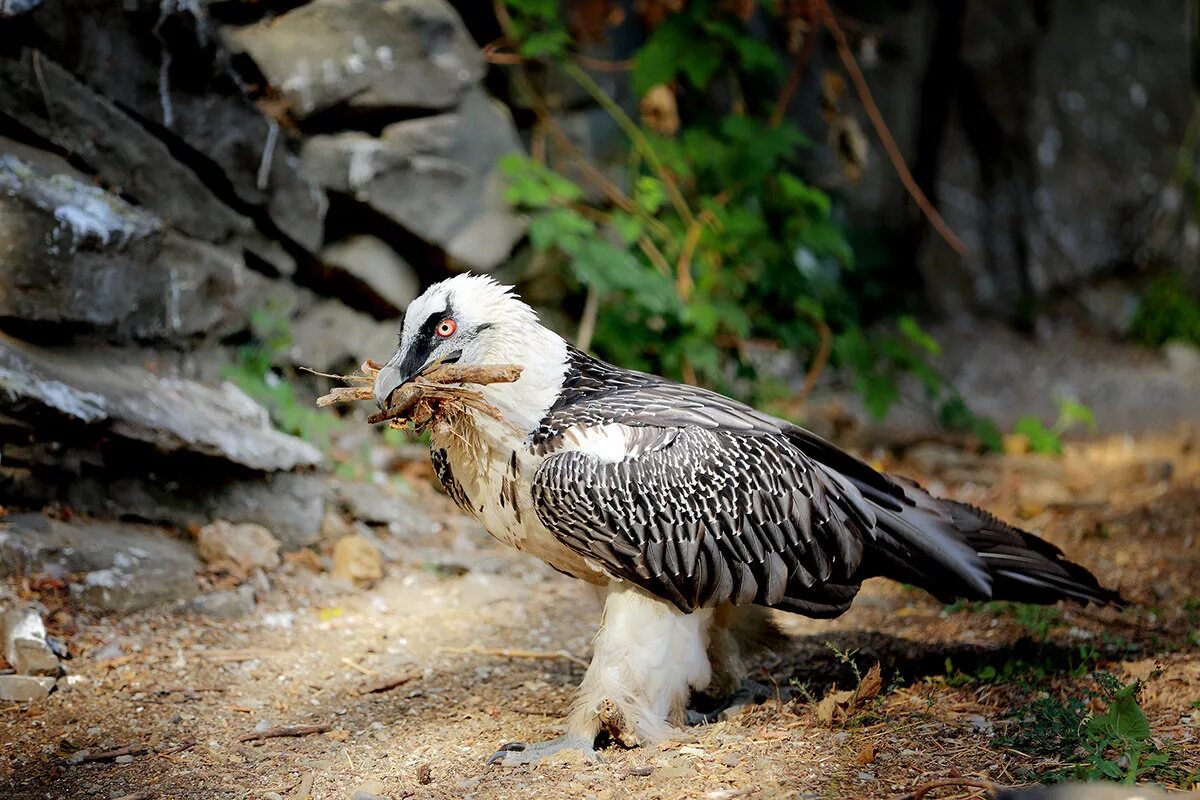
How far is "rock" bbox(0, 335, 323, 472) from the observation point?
15.6 ft

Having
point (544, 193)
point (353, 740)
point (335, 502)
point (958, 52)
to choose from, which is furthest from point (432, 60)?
point (958, 52)

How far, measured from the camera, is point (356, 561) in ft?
17.5

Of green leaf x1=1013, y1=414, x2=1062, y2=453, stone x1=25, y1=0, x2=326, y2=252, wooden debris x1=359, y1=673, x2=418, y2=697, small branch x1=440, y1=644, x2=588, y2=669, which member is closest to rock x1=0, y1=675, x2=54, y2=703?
wooden debris x1=359, y1=673, x2=418, y2=697

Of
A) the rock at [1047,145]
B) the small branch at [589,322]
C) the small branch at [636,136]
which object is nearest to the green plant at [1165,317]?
the rock at [1047,145]

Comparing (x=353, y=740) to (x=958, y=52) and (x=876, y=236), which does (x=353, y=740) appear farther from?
(x=958, y=52)

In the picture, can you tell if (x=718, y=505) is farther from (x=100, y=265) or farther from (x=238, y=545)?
(x=100, y=265)

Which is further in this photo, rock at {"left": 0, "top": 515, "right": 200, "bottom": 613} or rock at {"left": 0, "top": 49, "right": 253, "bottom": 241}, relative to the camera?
rock at {"left": 0, "top": 49, "right": 253, "bottom": 241}

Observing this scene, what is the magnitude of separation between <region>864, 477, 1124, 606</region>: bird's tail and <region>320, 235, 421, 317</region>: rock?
3.51 metres

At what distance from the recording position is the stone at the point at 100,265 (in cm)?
495

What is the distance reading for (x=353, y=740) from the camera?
3.75m

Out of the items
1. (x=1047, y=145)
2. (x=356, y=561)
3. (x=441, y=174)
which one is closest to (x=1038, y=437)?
(x=1047, y=145)

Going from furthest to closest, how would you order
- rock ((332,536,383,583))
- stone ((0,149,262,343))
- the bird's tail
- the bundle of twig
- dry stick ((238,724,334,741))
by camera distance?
rock ((332,536,383,583)), stone ((0,149,262,343)), the bird's tail, dry stick ((238,724,334,741)), the bundle of twig

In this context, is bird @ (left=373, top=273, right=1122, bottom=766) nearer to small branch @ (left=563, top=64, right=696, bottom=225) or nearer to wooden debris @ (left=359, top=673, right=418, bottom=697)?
wooden debris @ (left=359, top=673, right=418, bottom=697)

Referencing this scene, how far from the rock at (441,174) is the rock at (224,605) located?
2.53 m
